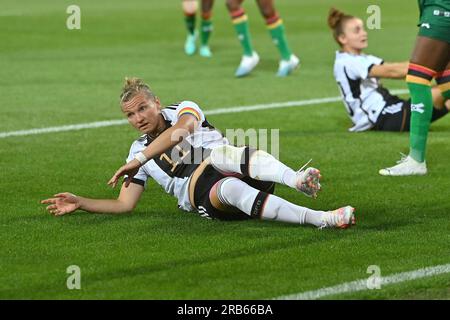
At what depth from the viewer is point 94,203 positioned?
7.43m

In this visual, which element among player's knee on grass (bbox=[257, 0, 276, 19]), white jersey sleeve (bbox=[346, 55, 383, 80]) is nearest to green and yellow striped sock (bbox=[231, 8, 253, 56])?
player's knee on grass (bbox=[257, 0, 276, 19])

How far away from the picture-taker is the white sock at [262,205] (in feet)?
23.1

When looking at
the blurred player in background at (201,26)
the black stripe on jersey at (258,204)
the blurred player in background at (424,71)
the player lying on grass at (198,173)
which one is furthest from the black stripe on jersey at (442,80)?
the blurred player in background at (201,26)

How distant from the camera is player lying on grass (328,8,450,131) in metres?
11.0

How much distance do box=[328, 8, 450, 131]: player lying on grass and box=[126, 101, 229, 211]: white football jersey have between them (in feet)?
12.2

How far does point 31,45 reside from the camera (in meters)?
17.8

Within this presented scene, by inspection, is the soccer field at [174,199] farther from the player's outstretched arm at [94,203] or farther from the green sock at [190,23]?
the green sock at [190,23]

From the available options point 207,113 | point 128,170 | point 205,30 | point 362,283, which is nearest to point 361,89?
point 207,113

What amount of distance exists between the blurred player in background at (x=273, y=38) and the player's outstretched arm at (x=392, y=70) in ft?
14.5

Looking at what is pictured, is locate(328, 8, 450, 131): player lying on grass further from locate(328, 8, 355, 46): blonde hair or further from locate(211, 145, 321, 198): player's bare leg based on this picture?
locate(211, 145, 321, 198): player's bare leg

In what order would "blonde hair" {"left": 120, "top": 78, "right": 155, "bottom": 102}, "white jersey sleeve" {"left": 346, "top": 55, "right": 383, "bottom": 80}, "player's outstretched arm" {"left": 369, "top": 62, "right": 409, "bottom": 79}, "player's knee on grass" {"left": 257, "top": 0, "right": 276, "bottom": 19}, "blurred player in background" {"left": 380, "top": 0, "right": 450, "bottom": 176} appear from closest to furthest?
1. "blonde hair" {"left": 120, "top": 78, "right": 155, "bottom": 102}
2. "blurred player in background" {"left": 380, "top": 0, "right": 450, "bottom": 176}
3. "player's outstretched arm" {"left": 369, "top": 62, "right": 409, "bottom": 79}
4. "white jersey sleeve" {"left": 346, "top": 55, "right": 383, "bottom": 80}
5. "player's knee on grass" {"left": 257, "top": 0, "right": 276, "bottom": 19}

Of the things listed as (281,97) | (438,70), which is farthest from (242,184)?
(281,97)

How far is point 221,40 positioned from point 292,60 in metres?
4.01

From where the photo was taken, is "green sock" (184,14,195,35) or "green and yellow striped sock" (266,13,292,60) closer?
"green and yellow striped sock" (266,13,292,60)
